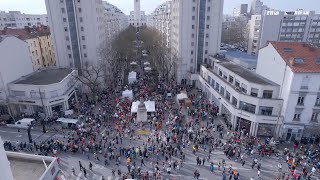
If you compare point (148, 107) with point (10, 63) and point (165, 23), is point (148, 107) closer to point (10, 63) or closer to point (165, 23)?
point (10, 63)

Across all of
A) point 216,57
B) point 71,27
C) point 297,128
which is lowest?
point 297,128

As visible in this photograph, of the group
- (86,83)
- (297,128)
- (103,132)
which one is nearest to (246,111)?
(297,128)

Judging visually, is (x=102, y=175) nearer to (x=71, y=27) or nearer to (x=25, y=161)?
(x=25, y=161)

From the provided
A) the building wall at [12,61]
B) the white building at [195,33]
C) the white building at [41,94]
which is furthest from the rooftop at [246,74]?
the building wall at [12,61]

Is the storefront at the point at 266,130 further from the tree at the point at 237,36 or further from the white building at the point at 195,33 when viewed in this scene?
the tree at the point at 237,36

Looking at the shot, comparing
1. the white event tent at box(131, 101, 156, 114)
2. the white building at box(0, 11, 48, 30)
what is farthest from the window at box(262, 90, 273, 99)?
the white building at box(0, 11, 48, 30)

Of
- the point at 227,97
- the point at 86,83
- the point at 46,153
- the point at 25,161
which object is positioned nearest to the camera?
the point at 25,161

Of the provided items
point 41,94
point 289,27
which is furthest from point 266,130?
point 289,27
